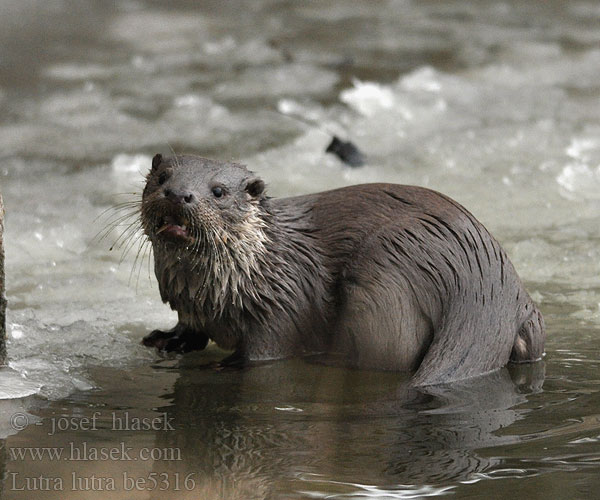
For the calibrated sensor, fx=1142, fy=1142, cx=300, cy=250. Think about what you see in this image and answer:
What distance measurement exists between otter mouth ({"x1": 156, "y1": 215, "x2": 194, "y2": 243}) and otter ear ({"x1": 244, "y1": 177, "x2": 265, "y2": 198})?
0.27 meters

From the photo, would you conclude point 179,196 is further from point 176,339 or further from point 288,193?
point 288,193

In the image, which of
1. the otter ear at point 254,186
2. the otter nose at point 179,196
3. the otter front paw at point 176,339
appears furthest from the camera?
the otter front paw at point 176,339

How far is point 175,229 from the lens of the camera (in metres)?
3.43

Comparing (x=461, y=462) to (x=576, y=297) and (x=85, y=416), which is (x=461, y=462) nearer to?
(x=85, y=416)

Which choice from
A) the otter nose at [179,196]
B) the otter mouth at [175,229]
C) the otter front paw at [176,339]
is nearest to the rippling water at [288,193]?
the otter front paw at [176,339]

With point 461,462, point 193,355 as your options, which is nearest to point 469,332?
point 461,462

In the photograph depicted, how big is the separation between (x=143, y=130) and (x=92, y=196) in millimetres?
1045

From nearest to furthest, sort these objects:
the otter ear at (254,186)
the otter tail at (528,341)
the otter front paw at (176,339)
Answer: the otter tail at (528,341) < the otter ear at (254,186) < the otter front paw at (176,339)

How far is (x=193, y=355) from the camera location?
376 cm

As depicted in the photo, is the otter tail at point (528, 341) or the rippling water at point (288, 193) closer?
the rippling water at point (288, 193)

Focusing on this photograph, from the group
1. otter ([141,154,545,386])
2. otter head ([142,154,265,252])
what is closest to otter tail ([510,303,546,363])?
otter ([141,154,545,386])

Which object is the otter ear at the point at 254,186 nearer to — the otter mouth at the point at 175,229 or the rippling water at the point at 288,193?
the otter mouth at the point at 175,229

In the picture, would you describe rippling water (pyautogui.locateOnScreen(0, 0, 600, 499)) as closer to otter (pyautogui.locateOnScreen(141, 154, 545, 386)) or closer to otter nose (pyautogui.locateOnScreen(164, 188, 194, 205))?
otter (pyautogui.locateOnScreen(141, 154, 545, 386))

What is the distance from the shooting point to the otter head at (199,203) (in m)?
3.42
